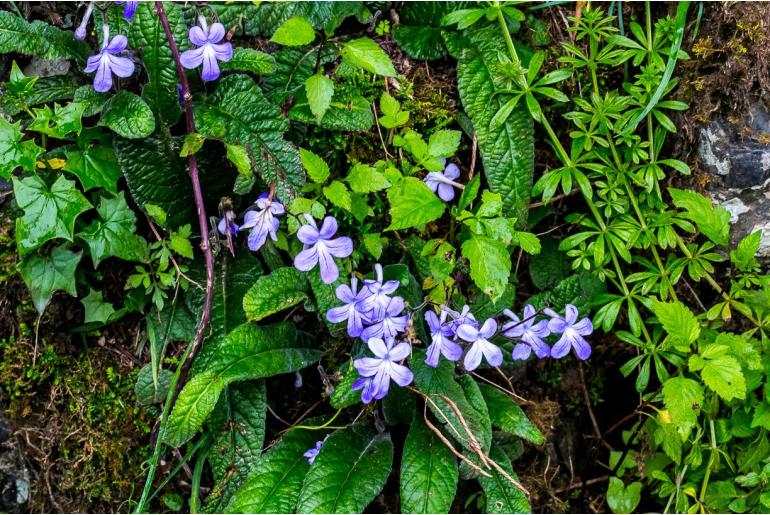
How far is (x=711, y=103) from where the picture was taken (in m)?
2.53

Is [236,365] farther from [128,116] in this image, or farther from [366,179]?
[128,116]

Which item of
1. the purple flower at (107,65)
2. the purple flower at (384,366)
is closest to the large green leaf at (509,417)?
the purple flower at (384,366)

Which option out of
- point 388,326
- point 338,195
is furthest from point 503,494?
point 338,195

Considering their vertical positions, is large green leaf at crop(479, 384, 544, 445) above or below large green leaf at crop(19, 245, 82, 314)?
below

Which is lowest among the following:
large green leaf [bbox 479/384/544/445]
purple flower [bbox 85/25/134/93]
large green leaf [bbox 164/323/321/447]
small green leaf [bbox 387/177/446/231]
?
large green leaf [bbox 479/384/544/445]

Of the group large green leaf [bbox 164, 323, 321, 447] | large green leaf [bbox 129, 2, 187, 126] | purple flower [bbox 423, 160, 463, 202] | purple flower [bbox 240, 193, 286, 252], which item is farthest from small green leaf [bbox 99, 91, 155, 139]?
purple flower [bbox 423, 160, 463, 202]

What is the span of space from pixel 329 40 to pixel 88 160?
36.6 inches

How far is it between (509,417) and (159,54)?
1715mm

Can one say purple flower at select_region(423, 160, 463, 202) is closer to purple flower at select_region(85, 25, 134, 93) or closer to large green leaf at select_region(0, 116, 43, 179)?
purple flower at select_region(85, 25, 134, 93)

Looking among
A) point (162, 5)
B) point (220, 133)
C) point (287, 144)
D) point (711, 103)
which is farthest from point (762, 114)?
point (162, 5)

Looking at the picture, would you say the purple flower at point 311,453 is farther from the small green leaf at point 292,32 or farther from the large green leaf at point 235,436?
the small green leaf at point 292,32

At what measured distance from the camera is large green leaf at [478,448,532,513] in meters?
2.38

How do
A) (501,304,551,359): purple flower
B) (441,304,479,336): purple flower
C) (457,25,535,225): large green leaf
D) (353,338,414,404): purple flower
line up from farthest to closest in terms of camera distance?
1. (457,25,535,225): large green leaf
2. (501,304,551,359): purple flower
3. (441,304,479,336): purple flower
4. (353,338,414,404): purple flower

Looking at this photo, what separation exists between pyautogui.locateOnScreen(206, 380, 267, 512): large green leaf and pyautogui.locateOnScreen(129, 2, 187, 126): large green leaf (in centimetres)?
98
